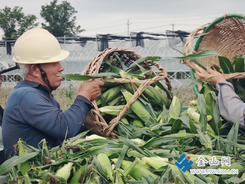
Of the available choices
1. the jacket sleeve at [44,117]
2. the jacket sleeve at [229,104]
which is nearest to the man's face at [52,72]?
→ the jacket sleeve at [44,117]

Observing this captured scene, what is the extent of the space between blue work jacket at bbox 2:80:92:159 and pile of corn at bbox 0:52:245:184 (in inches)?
6.1

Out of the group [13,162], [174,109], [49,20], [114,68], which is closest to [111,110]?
[114,68]

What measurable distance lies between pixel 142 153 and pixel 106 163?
223mm

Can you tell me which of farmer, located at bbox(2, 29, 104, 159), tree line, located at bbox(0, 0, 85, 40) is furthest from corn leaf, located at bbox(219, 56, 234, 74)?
tree line, located at bbox(0, 0, 85, 40)

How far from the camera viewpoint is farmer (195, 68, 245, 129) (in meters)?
1.83

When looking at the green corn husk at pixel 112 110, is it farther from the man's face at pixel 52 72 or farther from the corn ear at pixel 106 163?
the corn ear at pixel 106 163

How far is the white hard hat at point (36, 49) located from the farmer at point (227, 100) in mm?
1124

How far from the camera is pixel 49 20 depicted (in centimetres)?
3603

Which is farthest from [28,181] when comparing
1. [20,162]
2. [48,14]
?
[48,14]

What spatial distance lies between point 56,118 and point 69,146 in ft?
1.07

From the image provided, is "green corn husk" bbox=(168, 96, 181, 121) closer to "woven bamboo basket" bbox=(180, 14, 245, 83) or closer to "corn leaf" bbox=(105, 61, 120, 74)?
"corn leaf" bbox=(105, 61, 120, 74)

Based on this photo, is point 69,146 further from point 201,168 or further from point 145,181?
point 201,168

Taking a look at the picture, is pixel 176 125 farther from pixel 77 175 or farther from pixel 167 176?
pixel 77 175

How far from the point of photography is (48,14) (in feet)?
118
